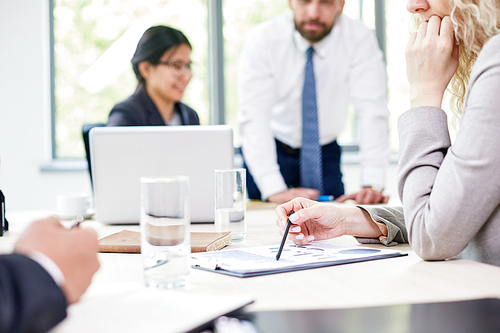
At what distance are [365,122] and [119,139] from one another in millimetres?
1625

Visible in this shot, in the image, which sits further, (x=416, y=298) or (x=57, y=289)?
(x=416, y=298)

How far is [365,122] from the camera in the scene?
8.87 ft

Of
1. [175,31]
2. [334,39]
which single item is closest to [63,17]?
[175,31]

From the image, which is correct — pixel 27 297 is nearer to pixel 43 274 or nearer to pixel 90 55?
pixel 43 274

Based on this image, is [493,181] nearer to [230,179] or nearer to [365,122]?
[230,179]

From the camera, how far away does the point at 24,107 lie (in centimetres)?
392

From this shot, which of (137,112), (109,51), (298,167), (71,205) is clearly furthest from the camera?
(109,51)

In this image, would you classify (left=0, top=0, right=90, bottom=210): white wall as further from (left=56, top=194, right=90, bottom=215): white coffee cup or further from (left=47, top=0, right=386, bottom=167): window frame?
(left=56, top=194, right=90, bottom=215): white coffee cup

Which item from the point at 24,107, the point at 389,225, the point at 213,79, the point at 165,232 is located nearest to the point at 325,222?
the point at 389,225

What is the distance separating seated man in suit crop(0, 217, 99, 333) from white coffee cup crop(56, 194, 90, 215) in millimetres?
1089

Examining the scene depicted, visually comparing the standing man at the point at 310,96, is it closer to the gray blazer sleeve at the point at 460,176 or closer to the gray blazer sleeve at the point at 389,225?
the gray blazer sleeve at the point at 389,225

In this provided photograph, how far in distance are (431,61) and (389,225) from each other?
336 millimetres

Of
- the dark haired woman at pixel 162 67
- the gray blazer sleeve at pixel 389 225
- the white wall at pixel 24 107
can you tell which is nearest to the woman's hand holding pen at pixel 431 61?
the gray blazer sleeve at pixel 389 225

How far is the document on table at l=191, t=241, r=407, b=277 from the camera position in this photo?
0.79m
